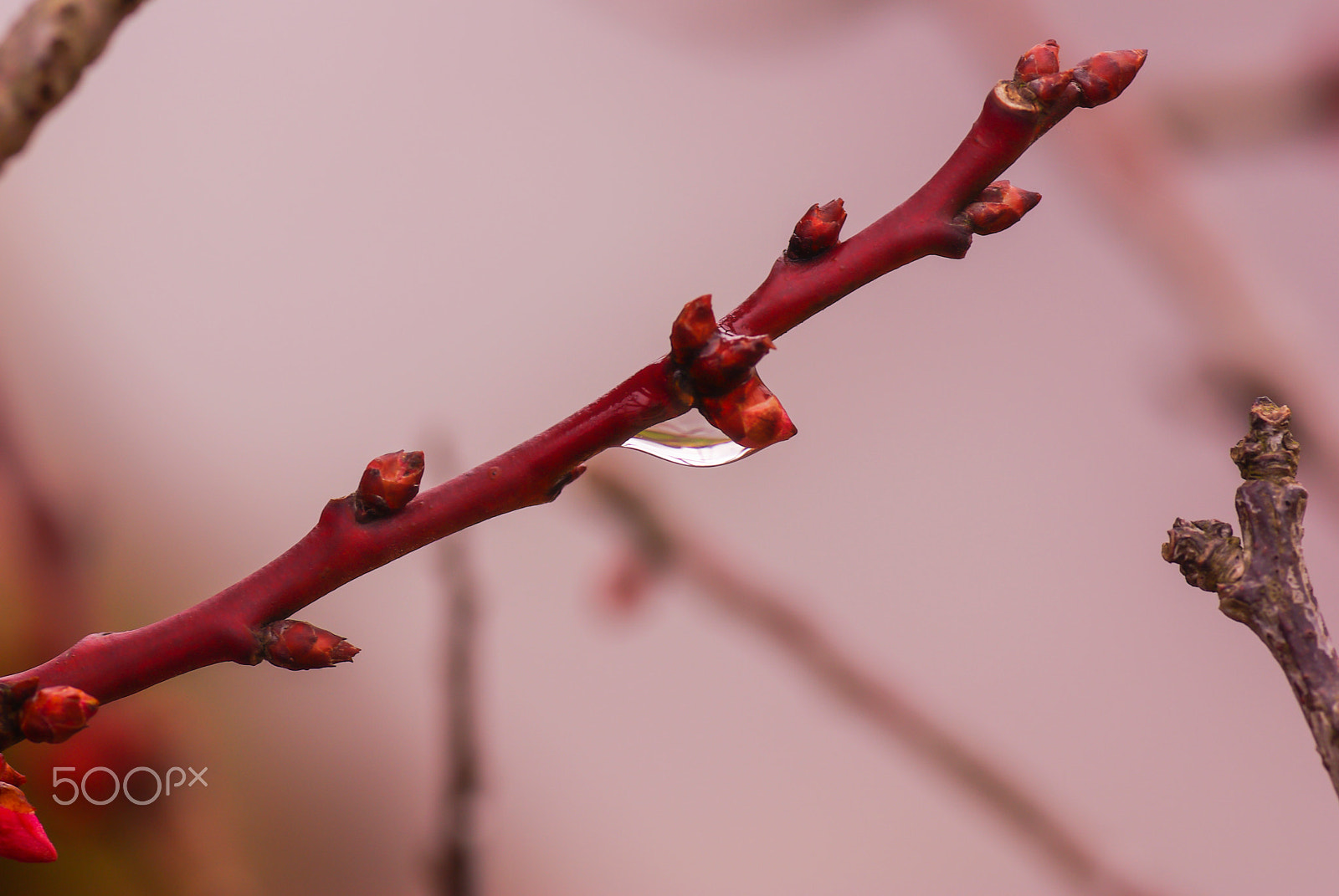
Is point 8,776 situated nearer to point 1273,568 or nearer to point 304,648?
point 304,648

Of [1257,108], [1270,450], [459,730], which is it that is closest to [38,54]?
[1270,450]

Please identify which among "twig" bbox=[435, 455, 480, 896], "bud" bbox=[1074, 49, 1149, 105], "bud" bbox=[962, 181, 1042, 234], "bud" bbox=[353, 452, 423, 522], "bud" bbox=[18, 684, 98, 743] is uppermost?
"bud" bbox=[1074, 49, 1149, 105]

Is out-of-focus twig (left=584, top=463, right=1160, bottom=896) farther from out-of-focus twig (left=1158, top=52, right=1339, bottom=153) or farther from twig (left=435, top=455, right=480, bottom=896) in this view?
out-of-focus twig (left=1158, top=52, right=1339, bottom=153)

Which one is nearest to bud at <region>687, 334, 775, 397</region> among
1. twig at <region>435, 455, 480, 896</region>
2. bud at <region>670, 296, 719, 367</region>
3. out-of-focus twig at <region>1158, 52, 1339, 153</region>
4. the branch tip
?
bud at <region>670, 296, 719, 367</region>

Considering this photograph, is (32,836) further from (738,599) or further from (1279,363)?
(1279,363)

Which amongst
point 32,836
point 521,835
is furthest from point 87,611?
point 32,836

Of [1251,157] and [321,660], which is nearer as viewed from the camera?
[321,660]
